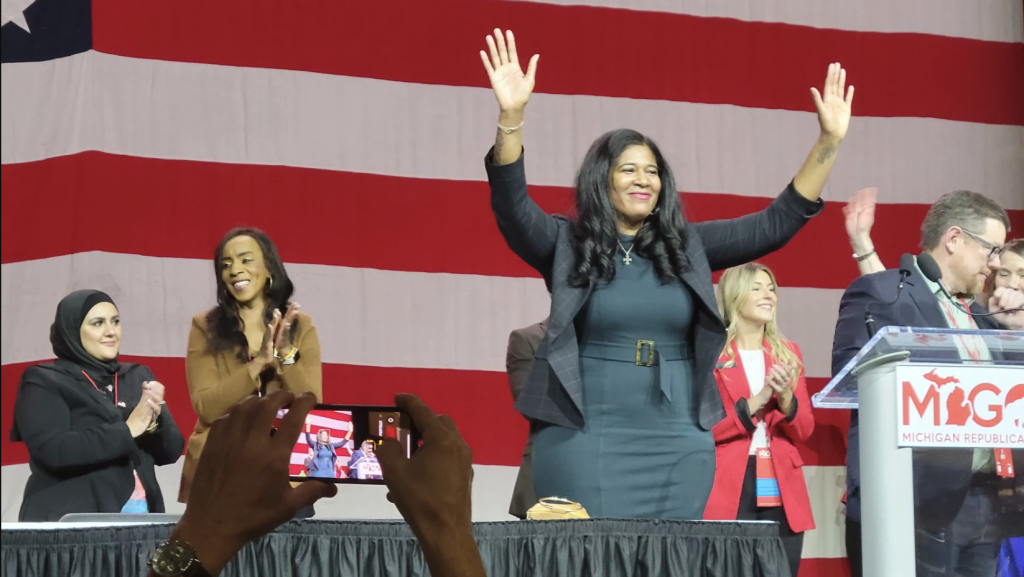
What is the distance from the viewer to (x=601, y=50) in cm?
421

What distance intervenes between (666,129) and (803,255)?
0.69 metres

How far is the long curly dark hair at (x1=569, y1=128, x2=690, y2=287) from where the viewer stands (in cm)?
213

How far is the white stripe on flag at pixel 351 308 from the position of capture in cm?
365

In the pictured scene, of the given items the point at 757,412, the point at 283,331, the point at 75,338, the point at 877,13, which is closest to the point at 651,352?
the point at 283,331

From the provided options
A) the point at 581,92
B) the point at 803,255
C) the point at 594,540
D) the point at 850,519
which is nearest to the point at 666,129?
the point at 581,92

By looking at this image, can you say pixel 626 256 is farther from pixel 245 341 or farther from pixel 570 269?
pixel 245 341

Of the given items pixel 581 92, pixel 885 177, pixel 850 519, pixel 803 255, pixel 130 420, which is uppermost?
pixel 581 92

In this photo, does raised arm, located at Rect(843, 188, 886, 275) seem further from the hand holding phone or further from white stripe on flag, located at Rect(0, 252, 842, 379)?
the hand holding phone

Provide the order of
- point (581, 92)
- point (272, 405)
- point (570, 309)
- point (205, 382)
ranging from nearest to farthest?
point (272, 405)
point (570, 309)
point (205, 382)
point (581, 92)

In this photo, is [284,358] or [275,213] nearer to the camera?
[284,358]

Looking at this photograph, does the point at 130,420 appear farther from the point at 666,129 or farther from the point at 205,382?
the point at 666,129

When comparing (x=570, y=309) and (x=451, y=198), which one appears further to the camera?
(x=451, y=198)

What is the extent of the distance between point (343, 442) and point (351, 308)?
9.13ft

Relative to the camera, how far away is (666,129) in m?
4.20
